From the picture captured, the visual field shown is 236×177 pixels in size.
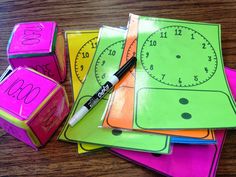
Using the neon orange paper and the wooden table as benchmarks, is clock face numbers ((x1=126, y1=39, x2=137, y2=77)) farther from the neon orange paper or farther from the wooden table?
the wooden table

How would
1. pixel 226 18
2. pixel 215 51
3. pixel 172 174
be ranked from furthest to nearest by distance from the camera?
pixel 226 18
pixel 215 51
pixel 172 174

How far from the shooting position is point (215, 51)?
0.65 m

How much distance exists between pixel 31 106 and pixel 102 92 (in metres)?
0.14

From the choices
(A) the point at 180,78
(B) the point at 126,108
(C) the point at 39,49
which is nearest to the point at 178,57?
(A) the point at 180,78

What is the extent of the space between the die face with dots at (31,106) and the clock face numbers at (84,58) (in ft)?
0.28

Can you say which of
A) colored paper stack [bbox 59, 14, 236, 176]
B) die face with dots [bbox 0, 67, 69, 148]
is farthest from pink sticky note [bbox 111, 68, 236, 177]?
die face with dots [bbox 0, 67, 69, 148]

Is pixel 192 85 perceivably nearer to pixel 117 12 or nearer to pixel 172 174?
pixel 172 174

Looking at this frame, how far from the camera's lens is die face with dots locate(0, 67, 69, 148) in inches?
20.3

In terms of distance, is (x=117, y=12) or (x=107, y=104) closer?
(x=107, y=104)

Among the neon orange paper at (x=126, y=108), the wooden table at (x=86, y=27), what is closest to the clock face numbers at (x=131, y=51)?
the neon orange paper at (x=126, y=108)

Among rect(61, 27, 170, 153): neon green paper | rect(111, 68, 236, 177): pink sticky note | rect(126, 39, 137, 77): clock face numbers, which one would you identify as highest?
rect(126, 39, 137, 77): clock face numbers

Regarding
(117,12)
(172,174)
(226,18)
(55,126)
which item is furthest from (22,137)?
(226,18)

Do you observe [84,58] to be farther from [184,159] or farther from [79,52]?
[184,159]

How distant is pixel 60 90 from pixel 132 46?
0.19 meters
